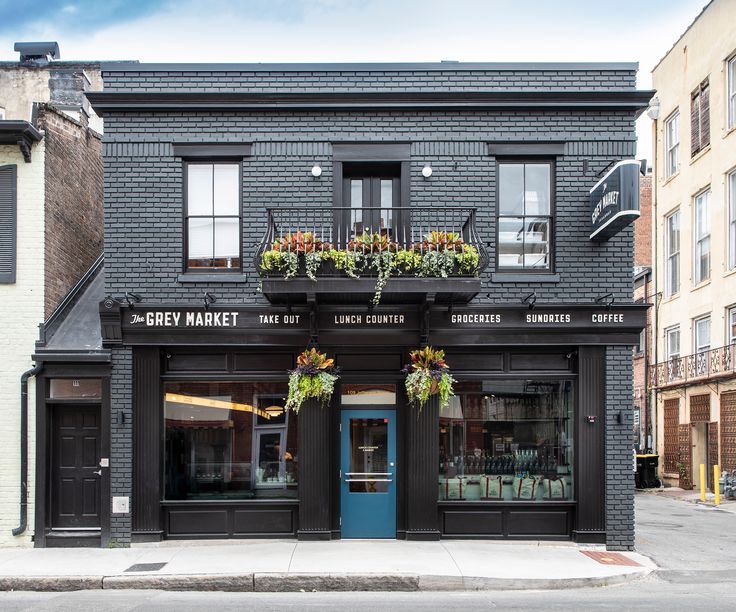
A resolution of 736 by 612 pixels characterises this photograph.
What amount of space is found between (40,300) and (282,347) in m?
3.99

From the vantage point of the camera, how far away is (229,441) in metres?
13.1

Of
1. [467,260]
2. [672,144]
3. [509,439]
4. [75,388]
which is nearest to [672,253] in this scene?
Result: [672,144]

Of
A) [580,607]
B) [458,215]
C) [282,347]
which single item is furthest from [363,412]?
[580,607]

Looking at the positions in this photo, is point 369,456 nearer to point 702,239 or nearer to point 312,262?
point 312,262

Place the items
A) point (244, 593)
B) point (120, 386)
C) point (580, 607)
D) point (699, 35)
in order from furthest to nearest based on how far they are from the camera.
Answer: point (699, 35)
point (120, 386)
point (244, 593)
point (580, 607)

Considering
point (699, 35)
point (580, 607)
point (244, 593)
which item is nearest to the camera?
point (580, 607)

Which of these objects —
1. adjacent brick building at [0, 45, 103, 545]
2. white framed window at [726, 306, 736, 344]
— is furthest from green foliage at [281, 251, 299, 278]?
white framed window at [726, 306, 736, 344]

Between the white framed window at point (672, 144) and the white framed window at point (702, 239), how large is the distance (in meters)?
2.13

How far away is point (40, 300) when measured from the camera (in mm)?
12992

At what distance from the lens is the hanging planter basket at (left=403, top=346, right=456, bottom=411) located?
12297 millimetres

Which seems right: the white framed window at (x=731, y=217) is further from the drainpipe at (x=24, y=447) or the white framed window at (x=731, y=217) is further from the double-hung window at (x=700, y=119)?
the drainpipe at (x=24, y=447)

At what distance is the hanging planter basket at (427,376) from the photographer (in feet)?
40.3

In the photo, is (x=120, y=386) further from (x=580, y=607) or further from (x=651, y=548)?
(x=651, y=548)

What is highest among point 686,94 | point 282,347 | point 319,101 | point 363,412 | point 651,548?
point 686,94
